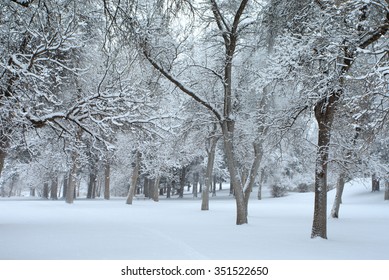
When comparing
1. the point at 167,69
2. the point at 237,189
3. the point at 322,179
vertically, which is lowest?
the point at 237,189

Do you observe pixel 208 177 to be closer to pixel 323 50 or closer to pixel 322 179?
pixel 322 179

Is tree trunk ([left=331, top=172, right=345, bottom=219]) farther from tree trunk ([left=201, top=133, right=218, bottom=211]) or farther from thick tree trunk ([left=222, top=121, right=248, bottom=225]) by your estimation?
tree trunk ([left=201, top=133, right=218, bottom=211])

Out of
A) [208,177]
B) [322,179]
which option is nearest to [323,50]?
[322,179]

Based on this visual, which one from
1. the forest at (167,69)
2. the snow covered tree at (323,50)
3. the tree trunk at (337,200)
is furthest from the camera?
the tree trunk at (337,200)

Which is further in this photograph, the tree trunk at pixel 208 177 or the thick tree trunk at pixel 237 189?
the tree trunk at pixel 208 177

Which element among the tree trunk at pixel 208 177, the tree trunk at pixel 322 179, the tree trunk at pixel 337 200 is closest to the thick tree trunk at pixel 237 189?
the tree trunk at pixel 322 179

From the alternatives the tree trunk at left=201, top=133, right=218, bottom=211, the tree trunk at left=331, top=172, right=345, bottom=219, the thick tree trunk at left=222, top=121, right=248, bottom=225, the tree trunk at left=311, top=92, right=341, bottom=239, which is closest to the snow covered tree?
the tree trunk at left=311, top=92, right=341, bottom=239

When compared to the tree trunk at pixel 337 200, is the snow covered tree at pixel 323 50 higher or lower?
higher

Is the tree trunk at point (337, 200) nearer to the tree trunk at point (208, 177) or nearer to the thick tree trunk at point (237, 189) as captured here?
the thick tree trunk at point (237, 189)

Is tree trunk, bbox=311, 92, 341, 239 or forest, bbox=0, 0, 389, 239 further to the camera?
tree trunk, bbox=311, 92, 341, 239
